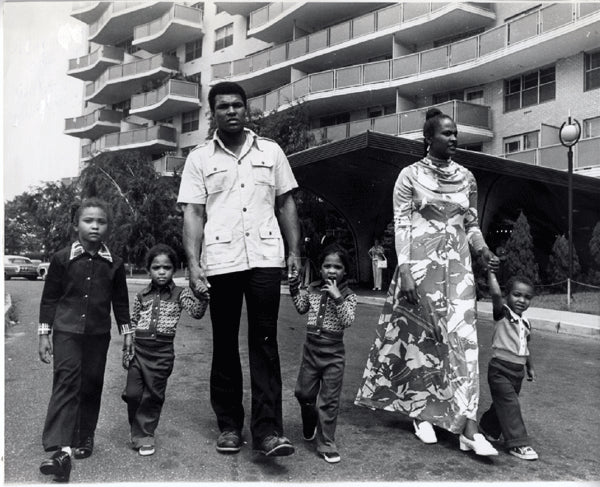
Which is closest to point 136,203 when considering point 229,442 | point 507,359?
point 229,442

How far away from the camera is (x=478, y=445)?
3.10 metres

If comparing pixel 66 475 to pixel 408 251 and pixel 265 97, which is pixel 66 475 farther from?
pixel 265 97

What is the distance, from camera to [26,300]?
41.5ft

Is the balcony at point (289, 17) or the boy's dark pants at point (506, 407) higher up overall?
the balcony at point (289, 17)

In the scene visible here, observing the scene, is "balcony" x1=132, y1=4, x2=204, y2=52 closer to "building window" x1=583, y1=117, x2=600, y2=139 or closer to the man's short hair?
"building window" x1=583, y1=117, x2=600, y2=139

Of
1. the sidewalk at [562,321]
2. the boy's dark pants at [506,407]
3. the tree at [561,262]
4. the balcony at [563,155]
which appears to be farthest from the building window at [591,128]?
the boy's dark pants at [506,407]

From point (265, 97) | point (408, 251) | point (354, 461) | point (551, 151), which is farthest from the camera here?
point (265, 97)

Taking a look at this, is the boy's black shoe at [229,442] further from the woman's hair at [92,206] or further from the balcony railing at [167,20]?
the balcony railing at [167,20]

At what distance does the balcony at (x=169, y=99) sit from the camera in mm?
28594

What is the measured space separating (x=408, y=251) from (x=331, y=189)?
43.7 ft

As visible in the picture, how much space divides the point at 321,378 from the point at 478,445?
90 centimetres

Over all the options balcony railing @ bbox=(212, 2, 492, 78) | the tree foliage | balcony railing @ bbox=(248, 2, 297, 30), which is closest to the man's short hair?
the tree foliage

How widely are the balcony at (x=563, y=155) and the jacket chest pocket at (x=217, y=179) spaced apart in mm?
14894

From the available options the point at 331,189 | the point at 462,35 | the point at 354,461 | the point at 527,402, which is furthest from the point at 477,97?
the point at 354,461
